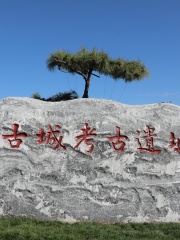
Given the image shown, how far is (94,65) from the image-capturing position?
27.1 ft

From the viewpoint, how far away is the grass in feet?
9.93

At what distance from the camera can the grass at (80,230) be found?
9.93ft

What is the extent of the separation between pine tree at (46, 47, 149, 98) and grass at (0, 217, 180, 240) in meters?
5.51

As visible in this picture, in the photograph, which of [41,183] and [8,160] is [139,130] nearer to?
[41,183]

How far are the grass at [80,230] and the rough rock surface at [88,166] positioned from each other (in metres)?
0.17

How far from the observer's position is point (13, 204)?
3666 mm

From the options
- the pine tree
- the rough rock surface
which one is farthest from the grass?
the pine tree

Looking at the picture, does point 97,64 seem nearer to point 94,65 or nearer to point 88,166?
point 94,65

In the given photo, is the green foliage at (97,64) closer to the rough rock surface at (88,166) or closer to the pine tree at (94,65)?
the pine tree at (94,65)

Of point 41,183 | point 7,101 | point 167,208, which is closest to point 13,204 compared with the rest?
point 41,183

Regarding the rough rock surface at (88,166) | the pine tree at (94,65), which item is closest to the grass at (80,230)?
the rough rock surface at (88,166)

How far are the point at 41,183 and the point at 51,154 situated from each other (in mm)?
441

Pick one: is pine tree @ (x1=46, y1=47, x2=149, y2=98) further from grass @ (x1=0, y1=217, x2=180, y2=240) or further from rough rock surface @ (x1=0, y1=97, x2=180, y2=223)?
grass @ (x1=0, y1=217, x2=180, y2=240)

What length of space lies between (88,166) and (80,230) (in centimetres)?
90
